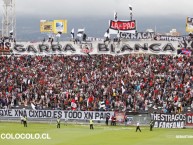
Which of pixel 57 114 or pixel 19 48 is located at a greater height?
pixel 19 48

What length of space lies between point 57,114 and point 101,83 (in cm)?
673

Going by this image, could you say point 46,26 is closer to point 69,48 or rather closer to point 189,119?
point 69,48

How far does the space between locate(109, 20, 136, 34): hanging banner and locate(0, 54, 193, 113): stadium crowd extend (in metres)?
3.83

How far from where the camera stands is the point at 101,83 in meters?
58.3

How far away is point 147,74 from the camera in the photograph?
5834 cm

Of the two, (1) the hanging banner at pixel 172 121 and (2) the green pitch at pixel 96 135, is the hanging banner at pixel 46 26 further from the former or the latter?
(1) the hanging banner at pixel 172 121

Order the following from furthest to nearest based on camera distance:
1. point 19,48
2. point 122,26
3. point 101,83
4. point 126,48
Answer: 1. point 19,48
2. point 122,26
3. point 126,48
4. point 101,83

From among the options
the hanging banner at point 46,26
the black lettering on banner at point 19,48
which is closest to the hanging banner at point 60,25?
the hanging banner at point 46,26

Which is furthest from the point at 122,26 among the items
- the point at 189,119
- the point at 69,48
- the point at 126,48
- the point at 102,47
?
the point at 189,119

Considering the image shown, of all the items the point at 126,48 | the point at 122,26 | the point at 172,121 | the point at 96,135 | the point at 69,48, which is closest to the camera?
the point at 96,135

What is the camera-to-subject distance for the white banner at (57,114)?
53156 millimetres

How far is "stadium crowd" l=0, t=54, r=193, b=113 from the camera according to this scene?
54.1m

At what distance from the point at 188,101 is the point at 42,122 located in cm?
1499

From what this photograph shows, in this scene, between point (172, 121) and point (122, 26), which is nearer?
point (172, 121)
